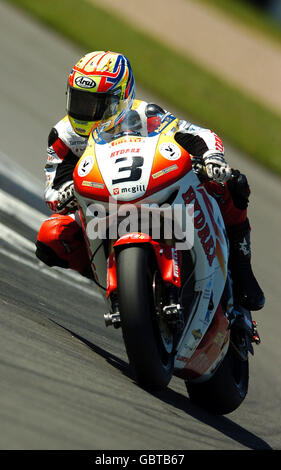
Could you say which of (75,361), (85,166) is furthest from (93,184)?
(75,361)

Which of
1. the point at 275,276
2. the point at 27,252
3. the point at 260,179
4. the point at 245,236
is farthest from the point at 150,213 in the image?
the point at 260,179

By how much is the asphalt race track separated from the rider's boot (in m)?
0.68

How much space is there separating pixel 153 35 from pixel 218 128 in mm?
6965

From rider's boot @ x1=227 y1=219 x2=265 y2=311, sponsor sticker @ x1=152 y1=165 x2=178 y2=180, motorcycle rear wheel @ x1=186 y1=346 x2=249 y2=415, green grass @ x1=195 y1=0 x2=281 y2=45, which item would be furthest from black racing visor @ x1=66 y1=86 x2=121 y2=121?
green grass @ x1=195 y1=0 x2=281 y2=45

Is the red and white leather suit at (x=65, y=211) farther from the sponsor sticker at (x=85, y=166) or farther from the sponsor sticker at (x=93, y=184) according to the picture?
the sponsor sticker at (x=93, y=184)

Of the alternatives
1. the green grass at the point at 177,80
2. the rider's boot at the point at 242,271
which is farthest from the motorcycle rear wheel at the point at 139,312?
the green grass at the point at 177,80

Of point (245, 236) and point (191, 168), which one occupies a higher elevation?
point (191, 168)

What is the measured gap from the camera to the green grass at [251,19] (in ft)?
79.8

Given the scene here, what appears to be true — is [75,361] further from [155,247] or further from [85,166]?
[85,166]

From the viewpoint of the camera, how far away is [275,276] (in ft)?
32.3

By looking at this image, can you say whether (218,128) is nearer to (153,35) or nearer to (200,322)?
(153,35)

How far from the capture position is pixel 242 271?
568 cm

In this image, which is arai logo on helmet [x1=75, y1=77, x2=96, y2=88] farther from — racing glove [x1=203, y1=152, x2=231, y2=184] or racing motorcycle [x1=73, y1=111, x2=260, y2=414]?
racing glove [x1=203, y1=152, x2=231, y2=184]

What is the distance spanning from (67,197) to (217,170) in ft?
2.83
